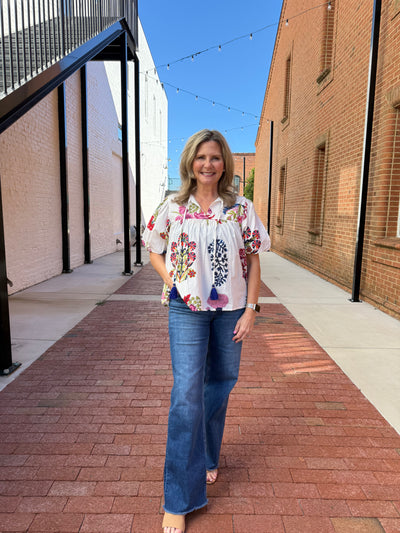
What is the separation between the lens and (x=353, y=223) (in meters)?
7.05

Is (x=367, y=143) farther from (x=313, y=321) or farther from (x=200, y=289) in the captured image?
(x=200, y=289)

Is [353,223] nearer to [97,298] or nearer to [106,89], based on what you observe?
[97,298]

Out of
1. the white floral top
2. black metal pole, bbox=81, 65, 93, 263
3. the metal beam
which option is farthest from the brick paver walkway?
black metal pole, bbox=81, 65, 93, 263

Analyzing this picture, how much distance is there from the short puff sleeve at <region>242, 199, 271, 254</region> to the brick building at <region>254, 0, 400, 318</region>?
409 cm

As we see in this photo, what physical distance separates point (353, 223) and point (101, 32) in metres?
5.54

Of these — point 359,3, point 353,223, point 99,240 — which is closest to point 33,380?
point 353,223

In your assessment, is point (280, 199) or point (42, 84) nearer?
point (42, 84)

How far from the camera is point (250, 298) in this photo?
189 centimetres

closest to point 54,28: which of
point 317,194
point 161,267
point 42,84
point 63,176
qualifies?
point 42,84

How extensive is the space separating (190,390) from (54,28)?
5108mm

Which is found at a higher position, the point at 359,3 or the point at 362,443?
the point at 359,3

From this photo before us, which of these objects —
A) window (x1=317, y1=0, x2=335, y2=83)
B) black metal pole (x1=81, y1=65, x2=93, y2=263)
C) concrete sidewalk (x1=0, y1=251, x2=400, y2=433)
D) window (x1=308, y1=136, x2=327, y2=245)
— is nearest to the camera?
concrete sidewalk (x1=0, y1=251, x2=400, y2=433)

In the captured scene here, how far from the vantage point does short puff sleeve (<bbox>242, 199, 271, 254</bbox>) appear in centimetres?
186

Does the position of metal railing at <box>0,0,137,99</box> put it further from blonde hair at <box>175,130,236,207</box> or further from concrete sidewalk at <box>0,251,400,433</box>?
blonde hair at <box>175,130,236,207</box>
